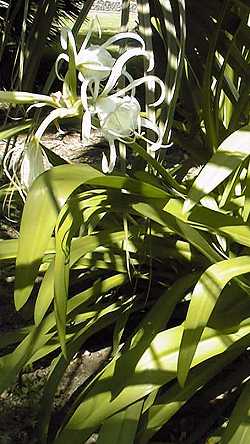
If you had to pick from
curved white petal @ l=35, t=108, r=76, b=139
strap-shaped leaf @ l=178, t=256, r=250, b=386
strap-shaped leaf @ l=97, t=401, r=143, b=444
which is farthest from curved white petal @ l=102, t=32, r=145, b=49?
strap-shaped leaf @ l=97, t=401, r=143, b=444

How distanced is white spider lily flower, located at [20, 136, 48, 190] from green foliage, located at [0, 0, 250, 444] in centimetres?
2

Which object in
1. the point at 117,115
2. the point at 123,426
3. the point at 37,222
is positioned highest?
the point at 117,115

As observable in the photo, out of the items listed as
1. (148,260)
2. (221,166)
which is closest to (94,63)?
(221,166)

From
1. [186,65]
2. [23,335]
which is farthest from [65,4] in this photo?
[23,335]

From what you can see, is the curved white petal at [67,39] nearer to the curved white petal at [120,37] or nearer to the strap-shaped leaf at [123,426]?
the curved white petal at [120,37]

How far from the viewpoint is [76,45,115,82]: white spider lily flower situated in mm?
1174

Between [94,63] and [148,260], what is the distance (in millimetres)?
826

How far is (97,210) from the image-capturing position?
1492 mm

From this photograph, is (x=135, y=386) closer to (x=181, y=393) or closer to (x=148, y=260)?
(x=181, y=393)

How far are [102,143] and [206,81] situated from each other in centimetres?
225

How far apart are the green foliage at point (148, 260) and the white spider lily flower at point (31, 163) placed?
0.02 m

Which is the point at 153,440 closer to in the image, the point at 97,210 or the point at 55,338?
the point at 55,338

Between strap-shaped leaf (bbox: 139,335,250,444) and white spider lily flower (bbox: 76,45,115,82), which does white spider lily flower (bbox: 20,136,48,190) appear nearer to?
white spider lily flower (bbox: 76,45,115,82)

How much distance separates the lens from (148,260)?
192cm
